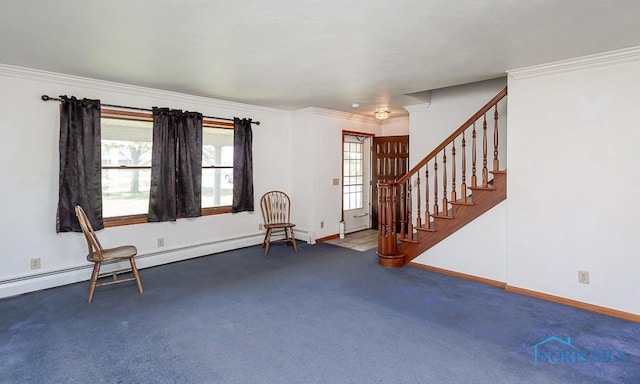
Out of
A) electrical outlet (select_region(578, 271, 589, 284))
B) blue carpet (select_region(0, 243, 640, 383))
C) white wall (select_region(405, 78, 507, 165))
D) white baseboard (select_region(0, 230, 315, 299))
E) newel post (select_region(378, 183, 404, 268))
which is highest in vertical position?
white wall (select_region(405, 78, 507, 165))

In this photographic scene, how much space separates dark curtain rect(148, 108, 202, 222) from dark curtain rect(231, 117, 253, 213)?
610 mm

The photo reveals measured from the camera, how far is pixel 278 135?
20.0 ft

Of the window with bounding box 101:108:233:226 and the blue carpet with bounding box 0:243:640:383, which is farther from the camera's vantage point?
the window with bounding box 101:108:233:226

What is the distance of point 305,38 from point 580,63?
260cm

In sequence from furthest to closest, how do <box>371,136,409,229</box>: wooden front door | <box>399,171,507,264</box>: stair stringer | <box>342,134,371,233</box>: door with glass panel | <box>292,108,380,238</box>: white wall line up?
<box>342,134,371,233</box>: door with glass panel < <box>371,136,409,229</box>: wooden front door < <box>292,108,380,238</box>: white wall < <box>399,171,507,264</box>: stair stringer

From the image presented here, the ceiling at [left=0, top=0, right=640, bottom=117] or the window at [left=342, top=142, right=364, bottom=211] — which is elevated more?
the ceiling at [left=0, top=0, right=640, bottom=117]

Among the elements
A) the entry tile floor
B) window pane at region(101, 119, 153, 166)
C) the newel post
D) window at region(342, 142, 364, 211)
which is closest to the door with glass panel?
window at region(342, 142, 364, 211)

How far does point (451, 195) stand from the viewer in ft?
14.4

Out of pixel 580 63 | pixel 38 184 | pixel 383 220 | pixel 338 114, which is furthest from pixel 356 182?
pixel 38 184

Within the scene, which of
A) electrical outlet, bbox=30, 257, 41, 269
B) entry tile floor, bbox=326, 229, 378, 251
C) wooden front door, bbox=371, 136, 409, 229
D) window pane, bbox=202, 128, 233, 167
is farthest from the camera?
wooden front door, bbox=371, 136, 409, 229

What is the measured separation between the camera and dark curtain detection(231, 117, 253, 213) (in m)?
5.41

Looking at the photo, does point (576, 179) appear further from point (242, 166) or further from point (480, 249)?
point (242, 166)

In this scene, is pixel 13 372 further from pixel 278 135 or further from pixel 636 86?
pixel 636 86

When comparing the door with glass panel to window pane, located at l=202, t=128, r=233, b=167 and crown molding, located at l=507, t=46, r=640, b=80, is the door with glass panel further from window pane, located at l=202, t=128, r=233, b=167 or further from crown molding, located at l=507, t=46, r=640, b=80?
crown molding, located at l=507, t=46, r=640, b=80
